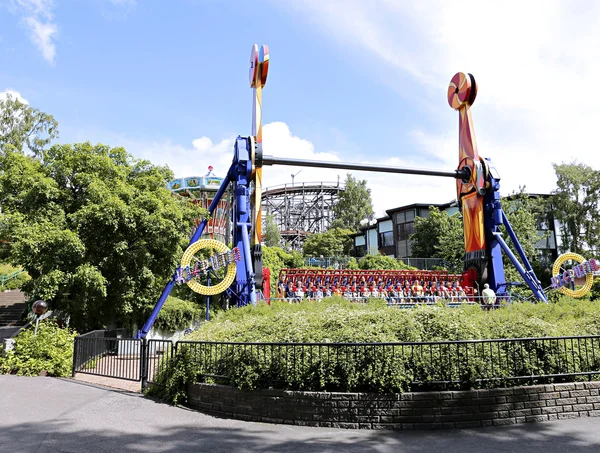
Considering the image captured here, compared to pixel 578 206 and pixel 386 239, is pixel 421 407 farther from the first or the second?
pixel 386 239

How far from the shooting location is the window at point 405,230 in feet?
156

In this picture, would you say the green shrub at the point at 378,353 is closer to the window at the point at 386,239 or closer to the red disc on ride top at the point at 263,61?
the red disc on ride top at the point at 263,61

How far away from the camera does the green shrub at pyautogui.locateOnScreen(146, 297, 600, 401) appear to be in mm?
6828

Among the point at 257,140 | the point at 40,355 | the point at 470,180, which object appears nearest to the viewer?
the point at 40,355

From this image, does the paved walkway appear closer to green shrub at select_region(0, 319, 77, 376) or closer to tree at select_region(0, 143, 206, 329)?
green shrub at select_region(0, 319, 77, 376)

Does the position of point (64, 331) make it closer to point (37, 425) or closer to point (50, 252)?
point (50, 252)

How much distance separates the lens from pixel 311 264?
37438 mm

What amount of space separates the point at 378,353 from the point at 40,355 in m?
9.22

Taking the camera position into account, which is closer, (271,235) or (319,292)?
(319,292)

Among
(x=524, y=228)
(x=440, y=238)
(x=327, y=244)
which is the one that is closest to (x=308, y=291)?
(x=440, y=238)

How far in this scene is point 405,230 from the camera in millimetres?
48031

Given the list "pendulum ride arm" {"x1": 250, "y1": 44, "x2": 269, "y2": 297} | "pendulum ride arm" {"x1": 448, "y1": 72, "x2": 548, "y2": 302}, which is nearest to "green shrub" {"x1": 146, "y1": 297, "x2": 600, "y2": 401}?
"pendulum ride arm" {"x1": 250, "y1": 44, "x2": 269, "y2": 297}

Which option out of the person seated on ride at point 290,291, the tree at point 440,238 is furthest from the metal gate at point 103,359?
the tree at point 440,238

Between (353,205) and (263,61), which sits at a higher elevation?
(353,205)
